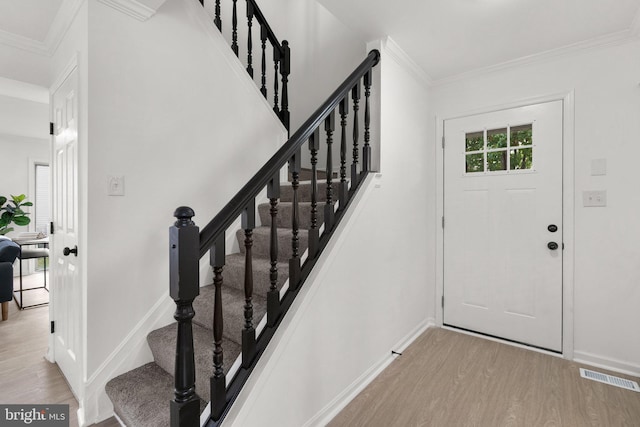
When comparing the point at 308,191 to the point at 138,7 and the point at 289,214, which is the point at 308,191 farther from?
the point at 138,7

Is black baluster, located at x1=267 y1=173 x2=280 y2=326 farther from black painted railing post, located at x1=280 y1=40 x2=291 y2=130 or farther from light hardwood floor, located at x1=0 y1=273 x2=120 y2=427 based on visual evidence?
black painted railing post, located at x1=280 y1=40 x2=291 y2=130

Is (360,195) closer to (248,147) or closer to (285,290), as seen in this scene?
(285,290)

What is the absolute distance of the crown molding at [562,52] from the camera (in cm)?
225

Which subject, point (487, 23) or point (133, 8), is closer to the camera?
point (133, 8)

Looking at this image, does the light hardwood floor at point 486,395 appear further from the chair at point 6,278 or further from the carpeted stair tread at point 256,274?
the chair at point 6,278

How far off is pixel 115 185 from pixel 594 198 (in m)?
3.27

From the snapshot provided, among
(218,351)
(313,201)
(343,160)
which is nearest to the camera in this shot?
(218,351)

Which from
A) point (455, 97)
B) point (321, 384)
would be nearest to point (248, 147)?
point (321, 384)

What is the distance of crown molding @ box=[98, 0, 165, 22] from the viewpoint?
1.81 meters

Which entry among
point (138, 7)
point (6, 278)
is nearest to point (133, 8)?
point (138, 7)

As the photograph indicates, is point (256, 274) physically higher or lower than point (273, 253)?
lower

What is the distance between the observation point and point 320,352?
5.74 feet

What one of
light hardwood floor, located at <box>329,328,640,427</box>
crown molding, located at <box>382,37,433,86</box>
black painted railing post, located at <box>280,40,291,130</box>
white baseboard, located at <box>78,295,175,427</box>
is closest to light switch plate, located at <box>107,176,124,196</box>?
white baseboard, located at <box>78,295,175,427</box>

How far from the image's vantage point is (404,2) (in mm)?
1915
